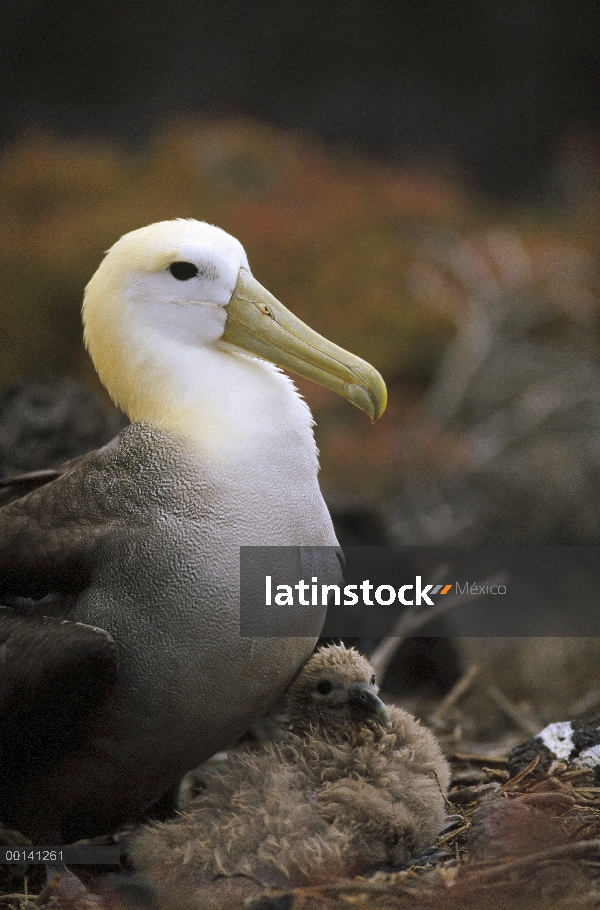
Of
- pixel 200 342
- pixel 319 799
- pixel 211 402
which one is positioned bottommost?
pixel 319 799

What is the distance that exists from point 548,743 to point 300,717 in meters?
0.68

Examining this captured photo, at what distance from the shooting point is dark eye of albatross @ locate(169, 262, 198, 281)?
247 cm

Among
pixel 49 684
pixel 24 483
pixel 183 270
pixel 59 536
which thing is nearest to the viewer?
pixel 49 684

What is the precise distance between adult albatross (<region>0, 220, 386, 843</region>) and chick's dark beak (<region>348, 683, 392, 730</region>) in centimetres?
16

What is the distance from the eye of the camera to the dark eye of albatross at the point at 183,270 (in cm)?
247

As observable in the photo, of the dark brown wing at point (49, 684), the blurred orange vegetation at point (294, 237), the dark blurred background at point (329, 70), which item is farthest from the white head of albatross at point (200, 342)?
the blurred orange vegetation at point (294, 237)

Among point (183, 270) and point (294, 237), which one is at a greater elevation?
point (294, 237)

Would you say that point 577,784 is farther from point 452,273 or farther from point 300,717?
point 452,273

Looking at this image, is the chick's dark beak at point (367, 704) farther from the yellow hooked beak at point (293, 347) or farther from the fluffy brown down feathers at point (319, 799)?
the yellow hooked beak at point (293, 347)

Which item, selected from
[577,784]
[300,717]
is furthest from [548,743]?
[300,717]

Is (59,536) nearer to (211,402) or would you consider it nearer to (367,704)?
(211,402)

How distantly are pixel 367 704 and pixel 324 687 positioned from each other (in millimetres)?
132

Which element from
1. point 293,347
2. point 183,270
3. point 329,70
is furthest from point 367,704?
point 329,70

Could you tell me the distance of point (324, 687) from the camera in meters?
2.50
